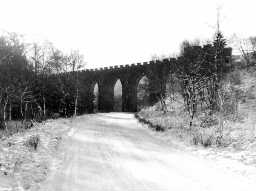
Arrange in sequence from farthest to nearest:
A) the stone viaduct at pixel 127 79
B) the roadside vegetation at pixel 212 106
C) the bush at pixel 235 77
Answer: the stone viaduct at pixel 127 79 → the bush at pixel 235 77 → the roadside vegetation at pixel 212 106

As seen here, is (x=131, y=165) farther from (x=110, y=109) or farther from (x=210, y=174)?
(x=110, y=109)

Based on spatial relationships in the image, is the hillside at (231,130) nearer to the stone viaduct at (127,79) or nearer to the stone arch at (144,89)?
the stone viaduct at (127,79)

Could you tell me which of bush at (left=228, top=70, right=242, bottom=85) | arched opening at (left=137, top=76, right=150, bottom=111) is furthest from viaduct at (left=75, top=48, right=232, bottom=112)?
bush at (left=228, top=70, right=242, bottom=85)

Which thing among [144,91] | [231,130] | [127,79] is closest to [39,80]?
[127,79]

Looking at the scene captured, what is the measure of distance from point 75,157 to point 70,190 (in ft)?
12.9

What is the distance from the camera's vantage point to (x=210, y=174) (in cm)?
849

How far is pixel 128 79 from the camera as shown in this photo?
5022cm

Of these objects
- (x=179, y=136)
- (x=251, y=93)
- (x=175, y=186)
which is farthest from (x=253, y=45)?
(x=175, y=186)

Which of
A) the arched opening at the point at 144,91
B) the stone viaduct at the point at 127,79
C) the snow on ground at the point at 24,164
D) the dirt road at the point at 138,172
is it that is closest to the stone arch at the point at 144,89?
the arched opening at the point at 144,91

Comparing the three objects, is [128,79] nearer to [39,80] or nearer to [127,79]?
[127,79]

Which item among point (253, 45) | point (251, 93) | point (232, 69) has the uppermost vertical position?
point (253, 45)

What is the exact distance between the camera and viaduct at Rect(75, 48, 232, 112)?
41.2 metres

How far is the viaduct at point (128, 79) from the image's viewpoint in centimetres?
4116

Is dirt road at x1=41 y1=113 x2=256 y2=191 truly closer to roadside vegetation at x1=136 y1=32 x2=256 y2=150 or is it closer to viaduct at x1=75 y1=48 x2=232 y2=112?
roadside vegetation at x1=136 y1=32 x2=256 y2=150
